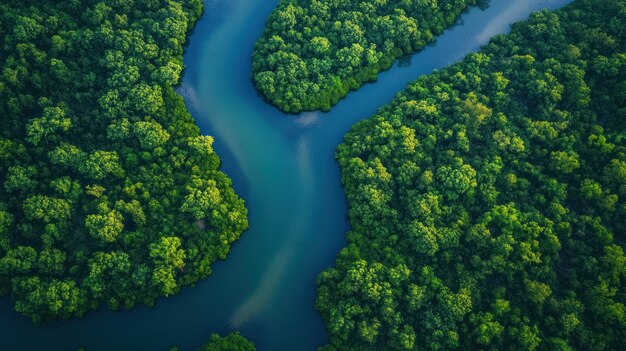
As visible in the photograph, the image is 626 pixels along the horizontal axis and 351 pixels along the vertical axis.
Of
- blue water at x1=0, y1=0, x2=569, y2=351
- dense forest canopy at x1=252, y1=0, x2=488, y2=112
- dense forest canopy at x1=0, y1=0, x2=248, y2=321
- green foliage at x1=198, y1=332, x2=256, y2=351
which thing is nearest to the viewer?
green foliage at x1=198, y1=332, x2=256, y2=351

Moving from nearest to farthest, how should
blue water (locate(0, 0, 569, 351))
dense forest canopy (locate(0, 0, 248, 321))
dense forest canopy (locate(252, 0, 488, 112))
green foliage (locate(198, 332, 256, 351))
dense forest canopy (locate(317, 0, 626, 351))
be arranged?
green foliage (locate(198, 332, 256, 351)) → dense forest canopy (locate(317, 0, 626, 351)) → dense forest canopy (locate(0, 0, 248, 321)) → blue water (locate(0, 0, 569, 351)) → dense forest canopy (locate(252, 0, 488, 112))

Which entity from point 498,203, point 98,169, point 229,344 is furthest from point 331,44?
point 229,344

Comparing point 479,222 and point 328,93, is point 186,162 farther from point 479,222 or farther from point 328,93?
point 479,222

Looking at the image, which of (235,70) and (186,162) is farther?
(235,70)

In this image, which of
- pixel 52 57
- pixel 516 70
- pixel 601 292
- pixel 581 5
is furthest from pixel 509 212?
pixel 52 57

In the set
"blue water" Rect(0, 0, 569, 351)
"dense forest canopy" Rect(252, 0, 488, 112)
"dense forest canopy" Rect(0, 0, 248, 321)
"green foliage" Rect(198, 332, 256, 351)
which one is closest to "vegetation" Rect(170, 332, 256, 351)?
"green foliage" Rect(198, 332, 256, 351)

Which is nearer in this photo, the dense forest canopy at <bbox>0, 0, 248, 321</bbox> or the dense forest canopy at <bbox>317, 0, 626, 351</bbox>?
the dense forest canopy at <bbox>317, 0, 626, 351</bbox>

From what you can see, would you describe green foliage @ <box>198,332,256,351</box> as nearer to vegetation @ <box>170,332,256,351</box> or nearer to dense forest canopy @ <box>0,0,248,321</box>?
vegetation @ <box>170,332,256,351</box>
